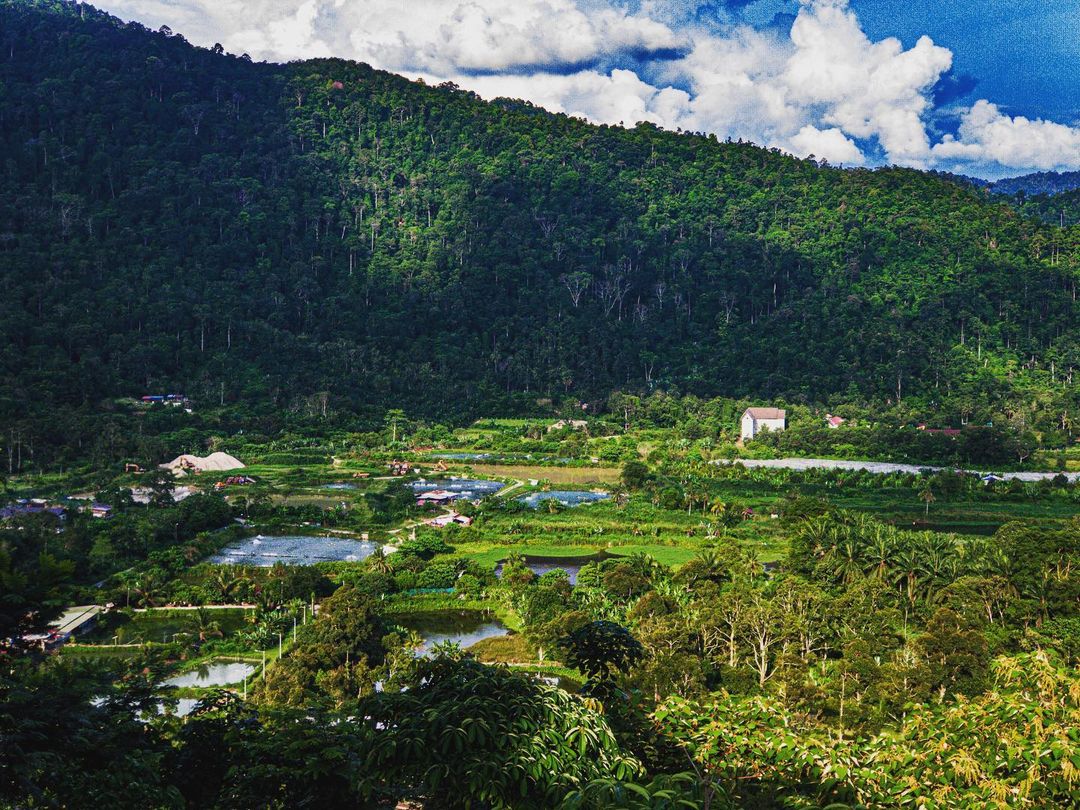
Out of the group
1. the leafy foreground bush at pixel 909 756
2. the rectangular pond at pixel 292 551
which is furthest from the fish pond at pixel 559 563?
the leafy foreground bush at pixel 909 756

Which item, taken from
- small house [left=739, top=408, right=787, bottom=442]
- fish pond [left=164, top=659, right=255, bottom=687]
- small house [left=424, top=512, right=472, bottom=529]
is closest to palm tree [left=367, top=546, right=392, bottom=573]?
small house [left=424, top=512, right=472, bottom=529]

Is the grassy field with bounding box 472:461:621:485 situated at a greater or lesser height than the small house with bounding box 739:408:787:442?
lesser

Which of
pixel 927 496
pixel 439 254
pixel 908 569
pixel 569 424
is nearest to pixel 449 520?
pixel 908 569

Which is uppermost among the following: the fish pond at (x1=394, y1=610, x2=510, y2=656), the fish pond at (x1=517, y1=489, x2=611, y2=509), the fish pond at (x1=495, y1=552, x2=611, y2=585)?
the fish pond at (x1=517, y1=489, x2=611, y2=509)

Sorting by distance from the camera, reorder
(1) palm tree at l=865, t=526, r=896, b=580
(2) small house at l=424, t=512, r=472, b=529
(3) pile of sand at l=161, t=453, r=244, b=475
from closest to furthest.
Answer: (1) palm tree at l=865, t=526, r=896, b=580
(2) small house at l=424, t=512, r=472, b=529
(3) pile of sand at l=161, t=453, r=244, b=475

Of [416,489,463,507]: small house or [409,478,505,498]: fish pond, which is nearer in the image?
[416,489,463,507]: small house

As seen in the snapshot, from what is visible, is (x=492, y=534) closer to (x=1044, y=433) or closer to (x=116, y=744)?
(x=116, y=744)

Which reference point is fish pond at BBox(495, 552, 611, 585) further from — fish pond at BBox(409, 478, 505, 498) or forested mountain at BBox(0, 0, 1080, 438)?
forested mountain at BBox(0, 0, 1080, 438)
